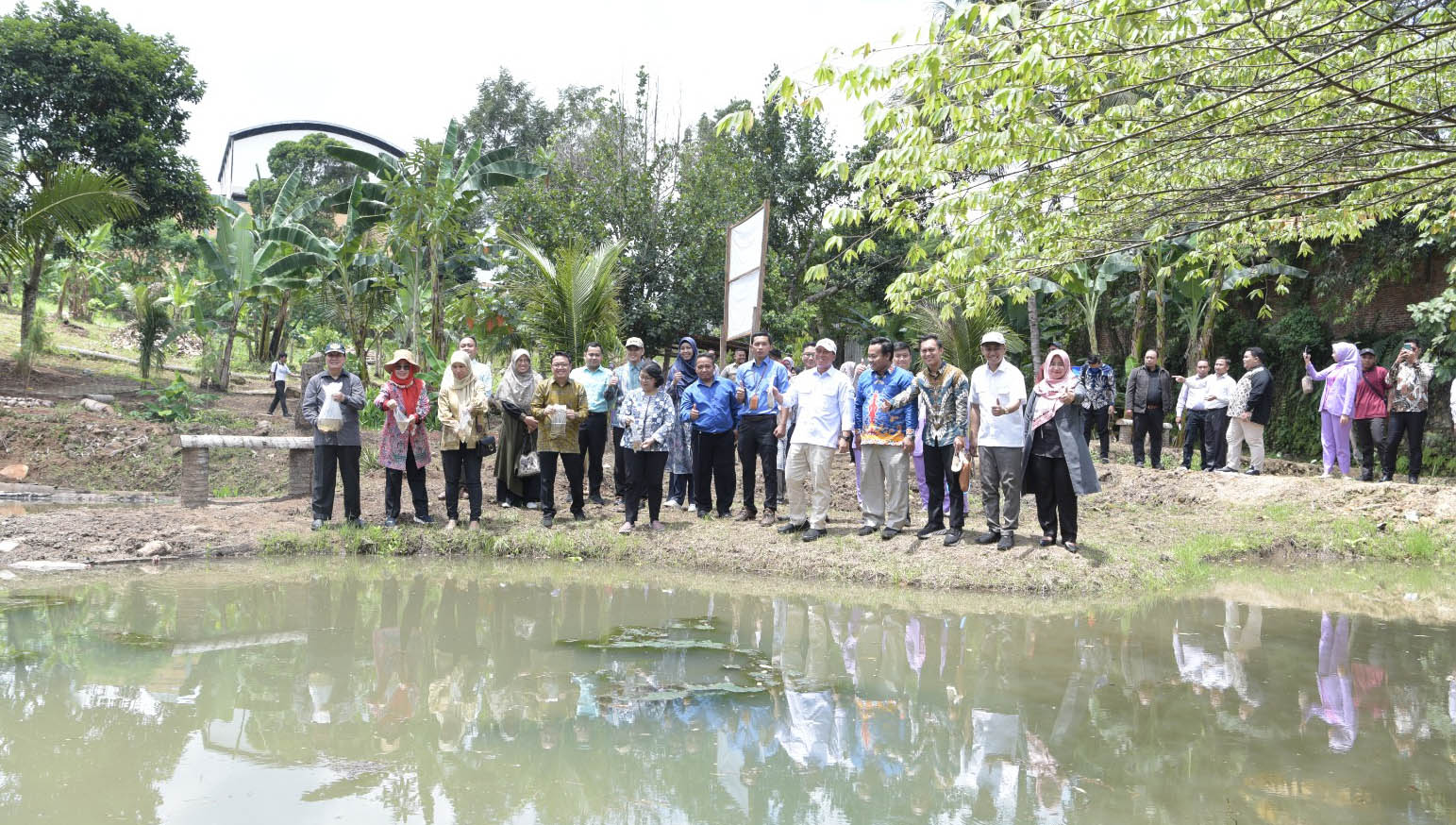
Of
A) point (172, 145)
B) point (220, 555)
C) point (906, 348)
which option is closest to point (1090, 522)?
point (906, 348)

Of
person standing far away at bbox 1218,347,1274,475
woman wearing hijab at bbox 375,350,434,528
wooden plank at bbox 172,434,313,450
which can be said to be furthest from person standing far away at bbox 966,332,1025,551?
wooden plank at bbox 172,434,313,450

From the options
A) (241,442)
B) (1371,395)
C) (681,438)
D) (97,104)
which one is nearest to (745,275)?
(681,438)

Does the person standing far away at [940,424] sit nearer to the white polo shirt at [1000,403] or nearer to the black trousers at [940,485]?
the black trousers at [940,485]

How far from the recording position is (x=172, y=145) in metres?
19.5

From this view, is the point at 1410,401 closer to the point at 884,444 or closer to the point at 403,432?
the point at 884,444

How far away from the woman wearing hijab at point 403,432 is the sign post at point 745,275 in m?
3.28

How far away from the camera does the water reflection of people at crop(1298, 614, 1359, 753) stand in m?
3.72

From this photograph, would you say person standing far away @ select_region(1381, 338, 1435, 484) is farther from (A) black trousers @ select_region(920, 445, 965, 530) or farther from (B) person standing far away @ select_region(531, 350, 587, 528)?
(B) person standing far away @ select_region(531, 350, 587, 528)

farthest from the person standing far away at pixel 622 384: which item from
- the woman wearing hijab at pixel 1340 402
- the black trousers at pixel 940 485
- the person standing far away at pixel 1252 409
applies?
the woman wearing hijab at pixel 1340 402

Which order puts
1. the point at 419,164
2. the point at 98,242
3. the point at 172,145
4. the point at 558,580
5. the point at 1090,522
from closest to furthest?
the point at 558,580 → the point at 1090,522 → the point at 419,164 → the point at 172,145 → the point at 98,242

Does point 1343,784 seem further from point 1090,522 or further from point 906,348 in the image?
point 1090,522

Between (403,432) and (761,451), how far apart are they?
10.6 ft

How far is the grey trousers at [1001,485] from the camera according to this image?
7434 mm

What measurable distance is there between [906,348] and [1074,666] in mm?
3974
